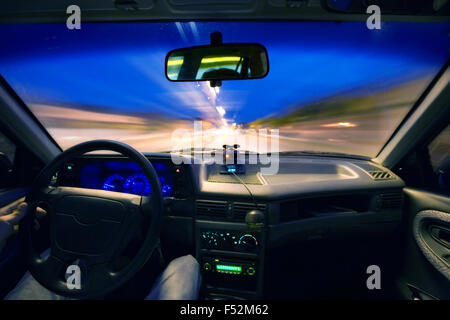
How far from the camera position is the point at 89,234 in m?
1.58

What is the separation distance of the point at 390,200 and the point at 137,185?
9.33ft

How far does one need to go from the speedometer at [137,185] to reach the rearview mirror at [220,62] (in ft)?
3.74

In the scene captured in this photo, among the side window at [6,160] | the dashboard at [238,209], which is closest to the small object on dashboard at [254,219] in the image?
the dashboard at [238,209]

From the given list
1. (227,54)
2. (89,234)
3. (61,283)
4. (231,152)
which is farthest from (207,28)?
(61,283)

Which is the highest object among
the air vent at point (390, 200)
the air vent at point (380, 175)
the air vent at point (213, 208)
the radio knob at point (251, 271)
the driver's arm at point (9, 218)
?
the driver's arm at point (9, 218)

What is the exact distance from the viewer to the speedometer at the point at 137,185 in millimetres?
2348

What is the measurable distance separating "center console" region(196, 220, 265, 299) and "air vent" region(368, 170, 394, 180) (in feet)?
5.10

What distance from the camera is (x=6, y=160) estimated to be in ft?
8.50

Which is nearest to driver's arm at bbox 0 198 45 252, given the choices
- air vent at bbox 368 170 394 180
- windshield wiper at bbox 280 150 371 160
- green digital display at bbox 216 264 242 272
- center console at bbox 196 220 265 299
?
center console at bbox 196 220 265 299

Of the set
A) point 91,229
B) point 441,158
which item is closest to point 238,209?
point 91,229

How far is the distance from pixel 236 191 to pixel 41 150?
231 cm

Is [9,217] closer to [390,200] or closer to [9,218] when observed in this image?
[9,218]

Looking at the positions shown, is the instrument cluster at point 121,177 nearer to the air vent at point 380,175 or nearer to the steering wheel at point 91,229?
the steering wheel at point 91,229
